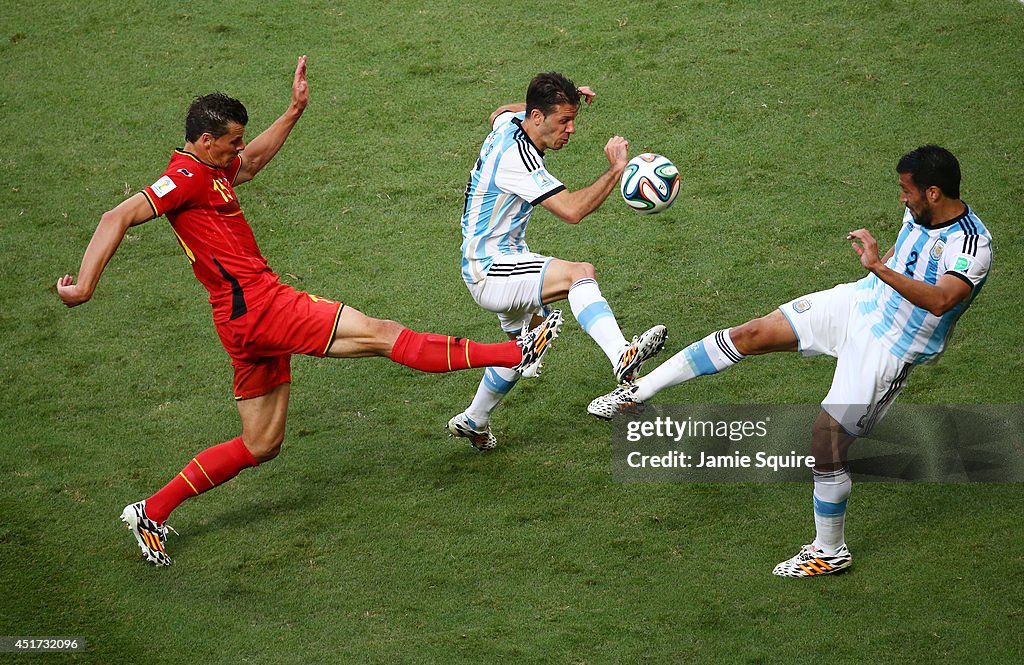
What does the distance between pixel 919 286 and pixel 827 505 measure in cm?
108

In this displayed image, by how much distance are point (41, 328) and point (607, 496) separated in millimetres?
3934

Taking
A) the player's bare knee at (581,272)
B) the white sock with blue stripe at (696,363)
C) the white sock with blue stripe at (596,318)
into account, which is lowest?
the white sock with blue stripe at (696,363)

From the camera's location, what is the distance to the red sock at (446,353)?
18.8ft

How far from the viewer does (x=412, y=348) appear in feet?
18.8

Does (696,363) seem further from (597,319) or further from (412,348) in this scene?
(412,348)

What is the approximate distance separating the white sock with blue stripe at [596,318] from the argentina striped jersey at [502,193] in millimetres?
484

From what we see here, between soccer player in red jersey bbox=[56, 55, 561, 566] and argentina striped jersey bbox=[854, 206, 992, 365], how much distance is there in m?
1.53

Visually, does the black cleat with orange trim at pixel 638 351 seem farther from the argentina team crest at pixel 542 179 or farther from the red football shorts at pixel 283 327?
the red football shorts at pixel 283 327

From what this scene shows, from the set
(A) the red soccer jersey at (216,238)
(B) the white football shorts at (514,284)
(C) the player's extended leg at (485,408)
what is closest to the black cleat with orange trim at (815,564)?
(C) the player's extended leg at (485,408)

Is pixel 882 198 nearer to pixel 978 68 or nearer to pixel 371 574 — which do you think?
pixel 978 68

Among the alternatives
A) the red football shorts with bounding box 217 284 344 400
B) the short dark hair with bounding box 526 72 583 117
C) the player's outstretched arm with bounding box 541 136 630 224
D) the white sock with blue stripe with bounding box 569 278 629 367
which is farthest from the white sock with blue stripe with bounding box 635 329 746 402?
the red football shorts with bounding box 217 284 344 400

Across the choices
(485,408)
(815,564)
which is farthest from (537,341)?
(815,564)

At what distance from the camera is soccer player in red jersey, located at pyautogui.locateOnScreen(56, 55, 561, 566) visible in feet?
18.5

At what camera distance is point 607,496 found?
628 centimetres
